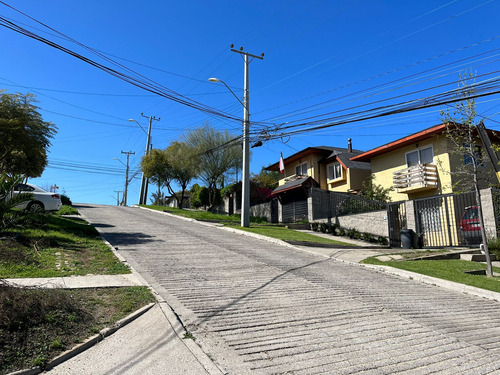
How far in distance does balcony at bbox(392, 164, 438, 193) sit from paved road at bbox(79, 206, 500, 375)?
12262mm

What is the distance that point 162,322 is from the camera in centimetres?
565

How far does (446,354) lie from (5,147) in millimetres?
16228

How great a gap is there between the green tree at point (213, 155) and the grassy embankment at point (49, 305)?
21487 millimetres

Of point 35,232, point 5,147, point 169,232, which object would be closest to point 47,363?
point 35,232

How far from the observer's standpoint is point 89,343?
491 cm

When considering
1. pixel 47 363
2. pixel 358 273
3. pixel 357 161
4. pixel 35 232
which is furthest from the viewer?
pixel 357 161

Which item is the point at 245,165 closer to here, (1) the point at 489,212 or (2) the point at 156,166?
(1) the point at 489,212

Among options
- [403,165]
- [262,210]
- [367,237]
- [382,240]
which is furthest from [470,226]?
[262,210]

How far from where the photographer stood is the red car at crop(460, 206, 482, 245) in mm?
14938

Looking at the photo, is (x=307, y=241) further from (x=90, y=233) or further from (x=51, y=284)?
(x=51, y=284)

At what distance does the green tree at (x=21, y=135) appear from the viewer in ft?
46.8

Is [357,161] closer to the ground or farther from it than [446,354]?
farther from it

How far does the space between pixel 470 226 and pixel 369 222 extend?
523 cm

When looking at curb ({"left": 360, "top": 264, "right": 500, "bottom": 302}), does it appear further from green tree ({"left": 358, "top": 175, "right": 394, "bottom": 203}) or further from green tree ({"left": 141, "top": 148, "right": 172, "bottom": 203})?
green tree ({"left": 141, "top": 148, "right": 172, "bottom": 203})
